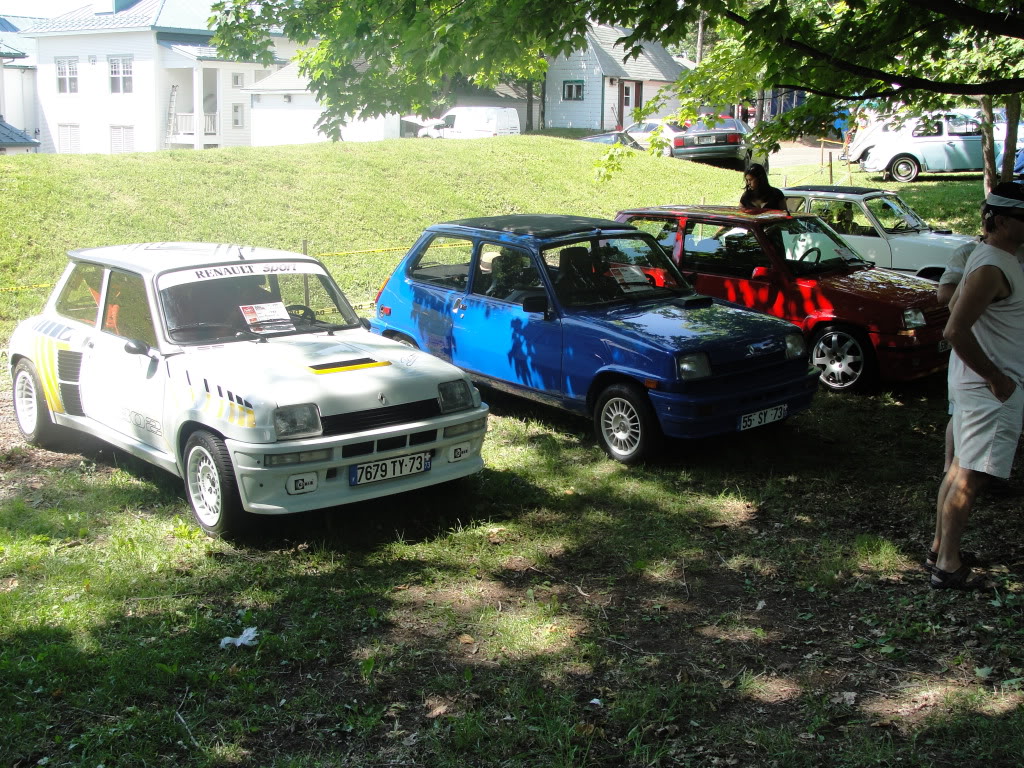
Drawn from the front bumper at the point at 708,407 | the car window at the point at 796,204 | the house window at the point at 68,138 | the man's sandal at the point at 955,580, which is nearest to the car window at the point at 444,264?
the front bumper at the point at 708,407

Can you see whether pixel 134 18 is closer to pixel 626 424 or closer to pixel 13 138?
pixel 13 138

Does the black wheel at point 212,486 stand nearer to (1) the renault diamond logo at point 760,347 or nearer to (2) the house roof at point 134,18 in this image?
(1) the renault diamond logo at point 760,347

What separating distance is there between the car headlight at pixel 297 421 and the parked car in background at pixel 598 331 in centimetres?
263

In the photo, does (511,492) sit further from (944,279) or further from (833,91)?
(833,91)

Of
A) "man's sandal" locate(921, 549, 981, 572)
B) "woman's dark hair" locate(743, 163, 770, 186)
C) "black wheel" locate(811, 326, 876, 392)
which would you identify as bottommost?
"man's sandal" locate(921, 549, 981, 572)

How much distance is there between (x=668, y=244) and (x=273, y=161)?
46.2 ft

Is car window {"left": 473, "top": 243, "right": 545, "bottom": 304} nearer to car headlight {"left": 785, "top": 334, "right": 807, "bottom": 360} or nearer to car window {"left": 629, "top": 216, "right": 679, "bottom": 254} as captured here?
car headlight {"left": 785, "top": 334, "right": 807, "bottom": 360}

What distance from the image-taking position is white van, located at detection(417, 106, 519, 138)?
36644mm

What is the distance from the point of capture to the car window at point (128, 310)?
6.50 m

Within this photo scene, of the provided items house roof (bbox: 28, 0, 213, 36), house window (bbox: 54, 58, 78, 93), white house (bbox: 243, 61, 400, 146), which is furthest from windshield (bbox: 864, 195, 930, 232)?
house window (bbox: 54, 58, 78, 93)

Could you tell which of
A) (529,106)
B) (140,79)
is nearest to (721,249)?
(140,79)

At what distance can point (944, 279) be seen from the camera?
5438 millimetres

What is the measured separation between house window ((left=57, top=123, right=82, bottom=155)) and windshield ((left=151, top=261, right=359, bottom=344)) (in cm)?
4112

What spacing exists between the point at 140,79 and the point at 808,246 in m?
38.3
